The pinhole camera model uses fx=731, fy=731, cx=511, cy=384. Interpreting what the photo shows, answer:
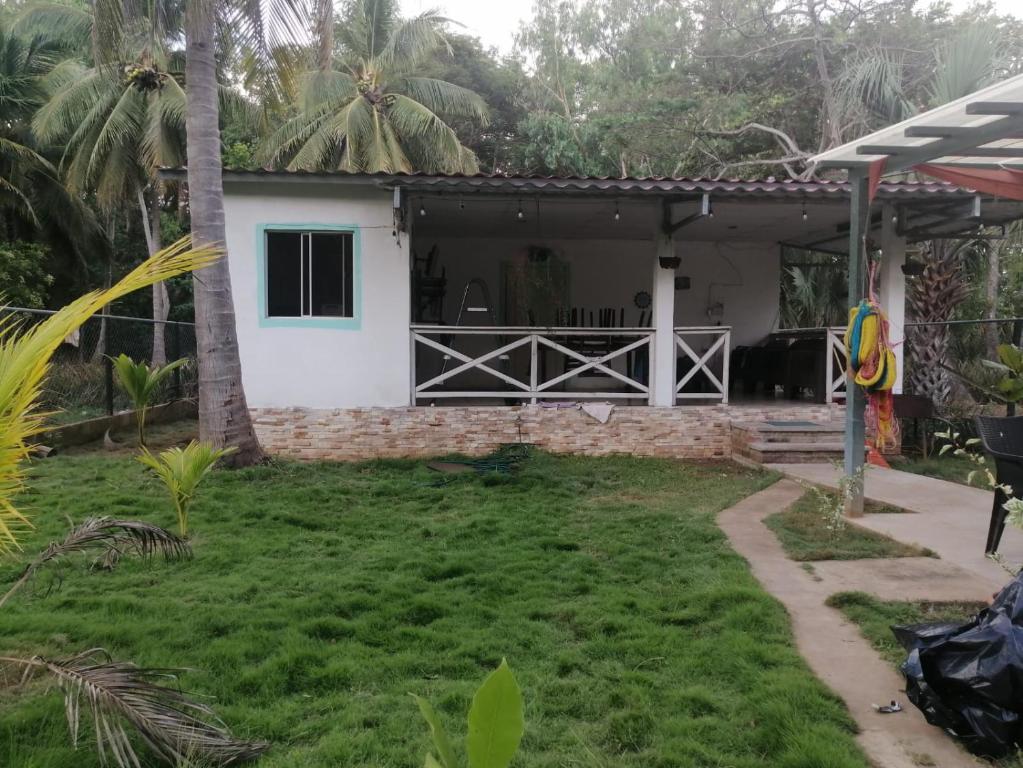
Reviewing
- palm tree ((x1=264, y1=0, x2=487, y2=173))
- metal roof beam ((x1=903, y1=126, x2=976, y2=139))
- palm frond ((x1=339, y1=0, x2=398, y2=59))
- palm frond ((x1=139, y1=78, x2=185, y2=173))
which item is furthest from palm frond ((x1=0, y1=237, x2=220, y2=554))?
palm frond ((x1=339, y1=0, x2=398, y2=59))

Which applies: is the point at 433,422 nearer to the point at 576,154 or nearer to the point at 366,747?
the point at 366,747

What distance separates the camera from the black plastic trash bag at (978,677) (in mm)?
2213

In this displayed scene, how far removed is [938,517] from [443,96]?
47.6ft

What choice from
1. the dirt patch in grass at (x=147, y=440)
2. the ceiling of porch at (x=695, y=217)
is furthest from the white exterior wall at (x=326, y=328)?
the dirt patch in grass at (x=147, y=440)

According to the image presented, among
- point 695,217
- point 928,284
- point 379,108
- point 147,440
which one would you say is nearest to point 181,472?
point 147,440

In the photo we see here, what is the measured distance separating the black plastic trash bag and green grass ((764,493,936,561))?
2043mm

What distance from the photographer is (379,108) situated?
16188 millimetres

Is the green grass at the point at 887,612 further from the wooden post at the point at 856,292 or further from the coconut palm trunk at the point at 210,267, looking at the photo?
the coconut palm trunk at the point at 210,267

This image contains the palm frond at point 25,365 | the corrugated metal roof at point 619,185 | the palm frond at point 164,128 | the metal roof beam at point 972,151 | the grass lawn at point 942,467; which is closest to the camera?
the palm frond at point 25,365

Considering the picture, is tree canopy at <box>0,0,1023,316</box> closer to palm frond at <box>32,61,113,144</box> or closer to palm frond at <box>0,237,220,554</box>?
palm frond at <box>32,61,113,144</box>

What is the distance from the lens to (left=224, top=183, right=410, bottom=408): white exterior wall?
815 centimetres

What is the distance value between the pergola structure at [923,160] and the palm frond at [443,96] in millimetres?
12818

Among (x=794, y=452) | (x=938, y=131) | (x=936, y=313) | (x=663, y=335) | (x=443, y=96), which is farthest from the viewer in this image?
(x=443, y=96)

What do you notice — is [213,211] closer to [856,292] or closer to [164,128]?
[856,292]
